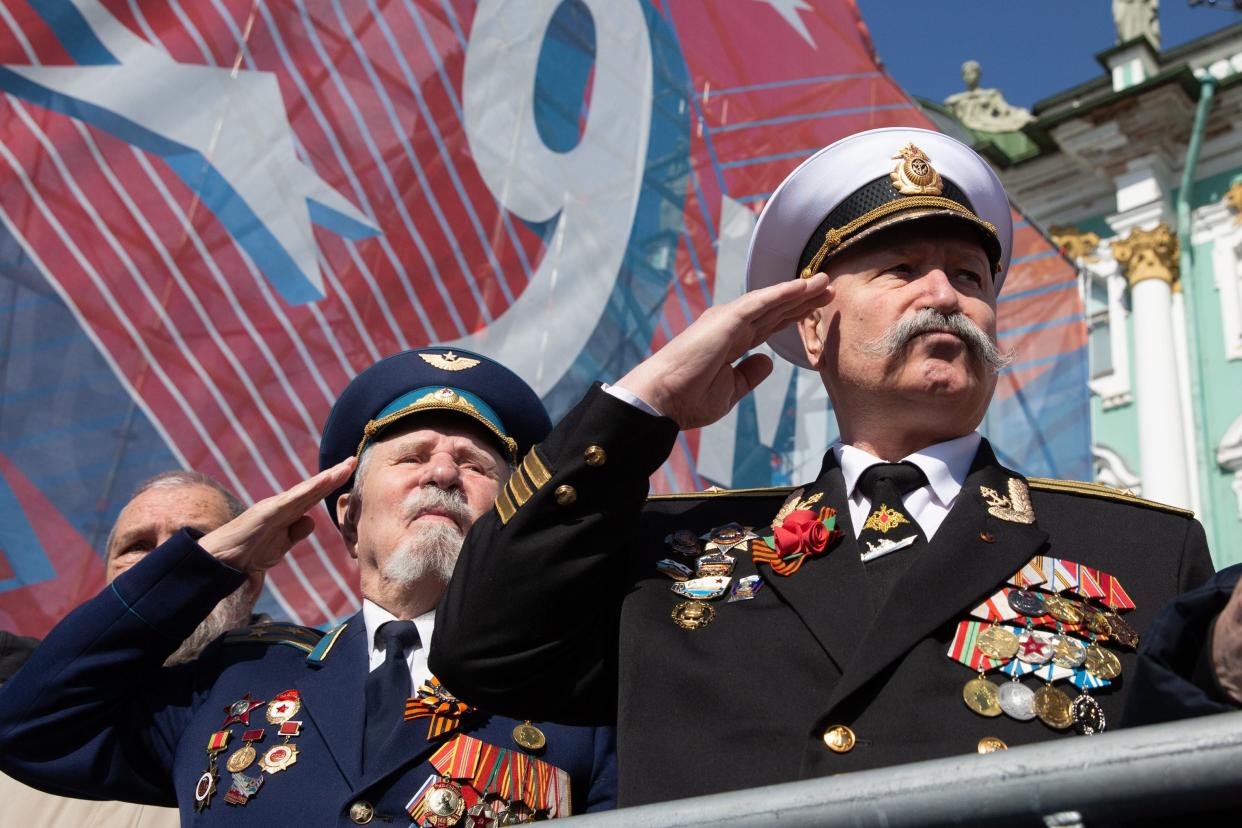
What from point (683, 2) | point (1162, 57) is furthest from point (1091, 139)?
point (683, 2)

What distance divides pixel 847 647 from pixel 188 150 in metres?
3.40

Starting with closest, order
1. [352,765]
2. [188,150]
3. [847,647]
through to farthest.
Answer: [847,647], [352,765], [188,150]

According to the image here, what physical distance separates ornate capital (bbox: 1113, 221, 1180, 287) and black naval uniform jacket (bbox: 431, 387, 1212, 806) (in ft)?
42.6

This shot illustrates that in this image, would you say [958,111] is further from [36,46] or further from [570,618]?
[570,618]

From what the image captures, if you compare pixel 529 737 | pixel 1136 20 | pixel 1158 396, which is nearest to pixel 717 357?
pixel 529 737

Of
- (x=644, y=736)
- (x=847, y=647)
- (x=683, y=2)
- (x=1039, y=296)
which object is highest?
(x=683, y=2)

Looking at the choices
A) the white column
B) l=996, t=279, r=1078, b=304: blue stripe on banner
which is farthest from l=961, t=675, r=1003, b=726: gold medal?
the white column

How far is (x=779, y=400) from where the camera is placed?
662cm

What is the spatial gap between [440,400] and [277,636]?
61 cm

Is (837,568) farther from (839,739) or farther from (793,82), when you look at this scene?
(793,82)

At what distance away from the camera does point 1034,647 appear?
1.92 meters

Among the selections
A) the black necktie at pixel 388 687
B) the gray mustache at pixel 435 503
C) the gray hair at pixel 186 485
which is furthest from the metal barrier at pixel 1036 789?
the gray hair at pixel 186 485

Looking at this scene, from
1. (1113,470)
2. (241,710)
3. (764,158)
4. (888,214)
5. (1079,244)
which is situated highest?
(1079,244)

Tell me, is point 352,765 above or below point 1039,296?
below
